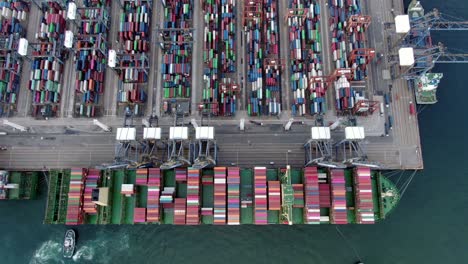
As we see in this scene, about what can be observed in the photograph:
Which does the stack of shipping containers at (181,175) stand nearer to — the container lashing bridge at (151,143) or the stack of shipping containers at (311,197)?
the container lashing bridge at (151,143)

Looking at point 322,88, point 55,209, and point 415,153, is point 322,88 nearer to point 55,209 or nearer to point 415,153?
point 415,153

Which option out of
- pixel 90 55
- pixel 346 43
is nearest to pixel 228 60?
pixel 346 43

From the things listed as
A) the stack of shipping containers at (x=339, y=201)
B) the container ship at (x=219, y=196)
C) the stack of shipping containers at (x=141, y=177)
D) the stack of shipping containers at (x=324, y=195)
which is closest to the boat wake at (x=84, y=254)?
the container ship at (x=219, y=196)

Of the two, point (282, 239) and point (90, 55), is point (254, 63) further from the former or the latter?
point (282, 239)

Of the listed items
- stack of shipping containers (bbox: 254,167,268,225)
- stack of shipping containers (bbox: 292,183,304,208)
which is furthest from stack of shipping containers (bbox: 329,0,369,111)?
stack of shipping containers (bbox: 254,167,268,225)

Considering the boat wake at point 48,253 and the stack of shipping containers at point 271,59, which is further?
the stack of shipping containers at point 271,59

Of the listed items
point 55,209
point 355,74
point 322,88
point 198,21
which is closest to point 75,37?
point 198,21
